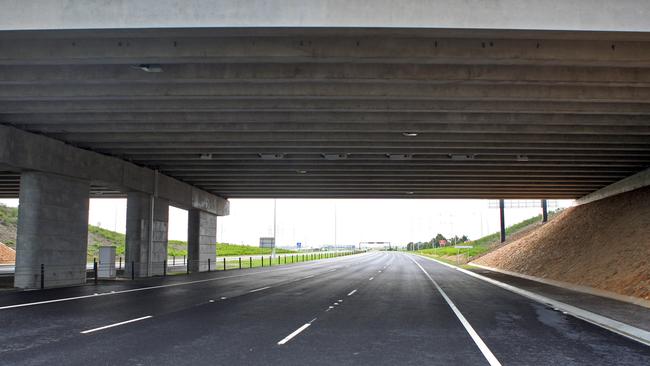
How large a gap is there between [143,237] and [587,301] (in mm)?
23305

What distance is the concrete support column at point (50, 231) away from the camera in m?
20.6

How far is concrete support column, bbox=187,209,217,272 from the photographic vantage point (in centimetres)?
3869

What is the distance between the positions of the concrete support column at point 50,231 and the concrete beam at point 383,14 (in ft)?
41.7

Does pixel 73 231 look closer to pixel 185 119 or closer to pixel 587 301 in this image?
pixel 185 119

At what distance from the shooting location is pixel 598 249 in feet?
86.7

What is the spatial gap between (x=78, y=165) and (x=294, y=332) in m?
16.8

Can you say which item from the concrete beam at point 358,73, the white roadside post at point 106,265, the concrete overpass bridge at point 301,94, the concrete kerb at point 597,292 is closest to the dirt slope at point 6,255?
the white roadside post at point 106,265

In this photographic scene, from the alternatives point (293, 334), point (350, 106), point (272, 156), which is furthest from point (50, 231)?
point (293, 334)

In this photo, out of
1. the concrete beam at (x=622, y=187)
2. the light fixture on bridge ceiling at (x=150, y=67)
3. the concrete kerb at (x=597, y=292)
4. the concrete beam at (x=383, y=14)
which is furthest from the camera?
the concrete beam at (x=622, y=187)

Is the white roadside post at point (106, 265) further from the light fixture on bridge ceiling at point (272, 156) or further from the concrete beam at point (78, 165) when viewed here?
the light fixture on bridge ceiling at point (272, 156)

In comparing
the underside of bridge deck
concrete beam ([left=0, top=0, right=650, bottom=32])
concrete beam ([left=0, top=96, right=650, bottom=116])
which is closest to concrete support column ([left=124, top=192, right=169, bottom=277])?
the underside of bridge deck

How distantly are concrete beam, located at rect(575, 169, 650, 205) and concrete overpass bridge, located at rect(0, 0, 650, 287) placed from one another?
1.18 feet

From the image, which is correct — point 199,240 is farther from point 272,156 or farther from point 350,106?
point 350,106

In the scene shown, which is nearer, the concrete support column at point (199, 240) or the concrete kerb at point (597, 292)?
the concrete kerb at point (597, 292)
